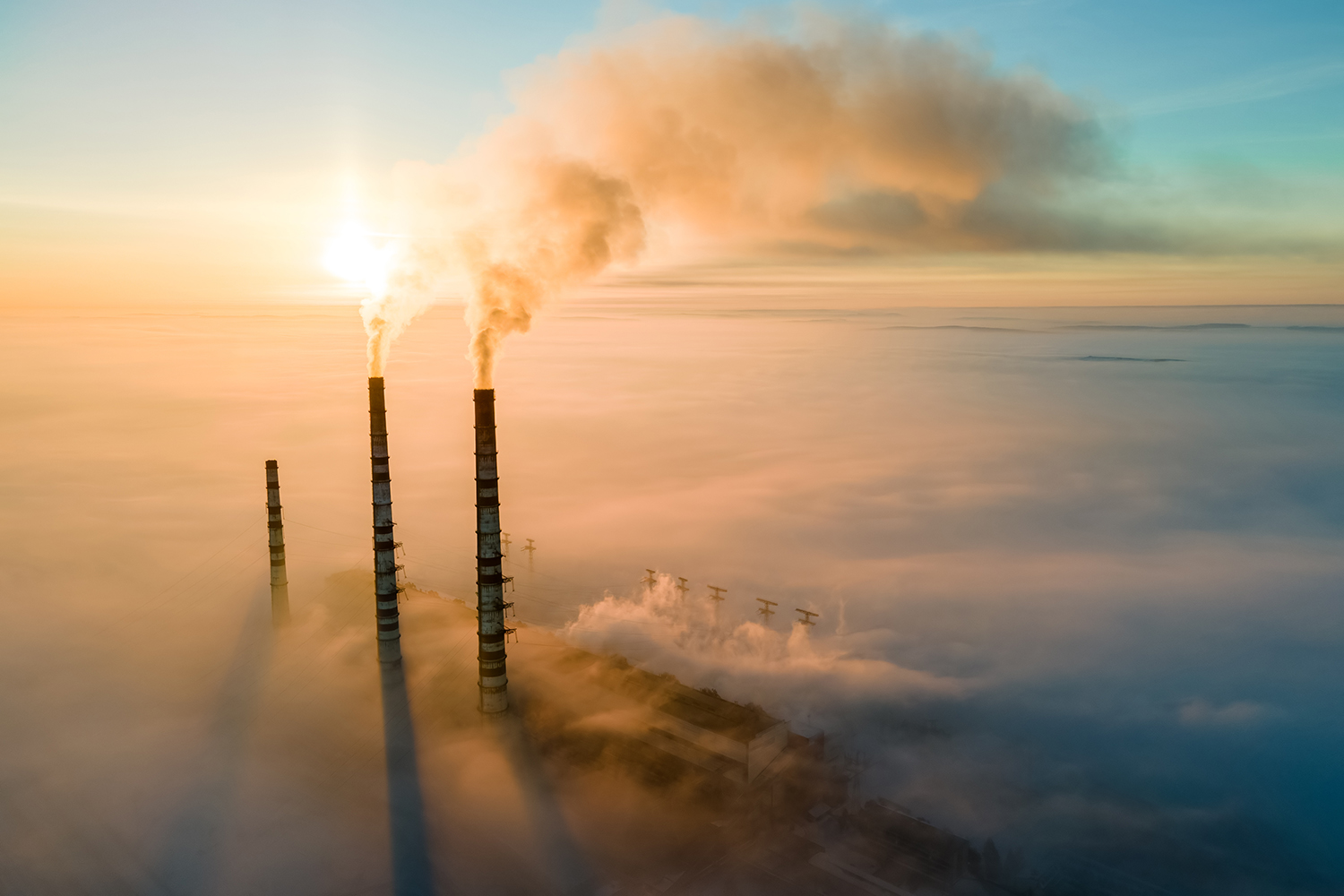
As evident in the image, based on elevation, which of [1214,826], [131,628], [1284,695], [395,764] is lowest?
[1284,695]

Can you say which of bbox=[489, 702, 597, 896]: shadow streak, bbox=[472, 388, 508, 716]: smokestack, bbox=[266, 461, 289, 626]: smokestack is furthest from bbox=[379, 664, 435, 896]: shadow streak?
bbox=[266, 461, 289, 626]: smokestack

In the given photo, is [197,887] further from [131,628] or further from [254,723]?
[131,628]

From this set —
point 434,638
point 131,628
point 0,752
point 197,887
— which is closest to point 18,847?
point 197,887

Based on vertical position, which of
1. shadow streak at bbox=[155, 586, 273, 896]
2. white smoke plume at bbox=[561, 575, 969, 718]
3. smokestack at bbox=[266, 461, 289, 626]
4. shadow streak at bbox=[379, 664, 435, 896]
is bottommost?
white smoke plume at bbox=[561, 575, 969, 718]

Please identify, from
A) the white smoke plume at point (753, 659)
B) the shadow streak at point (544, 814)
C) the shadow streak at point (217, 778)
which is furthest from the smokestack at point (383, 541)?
the white smoke plume at point (753, 659)

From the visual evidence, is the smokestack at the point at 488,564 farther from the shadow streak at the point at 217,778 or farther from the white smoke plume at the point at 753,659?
the white smoke plume at the point at 753,659

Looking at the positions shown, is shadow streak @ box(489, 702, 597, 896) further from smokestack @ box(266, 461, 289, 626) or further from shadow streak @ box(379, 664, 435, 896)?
smokestack @ box(266, 461, 289, 626)
